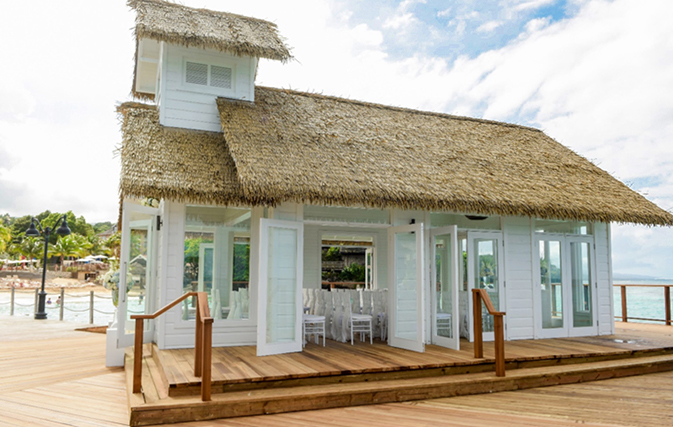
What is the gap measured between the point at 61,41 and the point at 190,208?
13640mm

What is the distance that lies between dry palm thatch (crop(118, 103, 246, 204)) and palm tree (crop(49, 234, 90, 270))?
141 ft

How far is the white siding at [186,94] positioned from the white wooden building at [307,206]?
2cm

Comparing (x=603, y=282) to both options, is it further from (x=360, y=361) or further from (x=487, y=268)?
(x=360, y=361)

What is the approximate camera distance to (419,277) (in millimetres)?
6305

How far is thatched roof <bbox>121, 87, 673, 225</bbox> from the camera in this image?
6176 mm

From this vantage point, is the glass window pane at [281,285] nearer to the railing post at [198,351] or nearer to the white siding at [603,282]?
the railing post at [198,351]

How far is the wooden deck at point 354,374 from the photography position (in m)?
4.41

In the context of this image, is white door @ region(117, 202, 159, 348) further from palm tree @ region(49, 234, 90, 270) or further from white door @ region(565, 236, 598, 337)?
palm tree @ region(49, 234, 90, 270)

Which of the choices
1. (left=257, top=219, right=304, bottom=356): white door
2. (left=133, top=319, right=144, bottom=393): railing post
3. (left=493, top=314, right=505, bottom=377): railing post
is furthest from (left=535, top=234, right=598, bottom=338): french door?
(left=133, top=319, right=144, bottom=393): railing post

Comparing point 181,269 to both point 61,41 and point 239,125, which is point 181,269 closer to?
point 239,125

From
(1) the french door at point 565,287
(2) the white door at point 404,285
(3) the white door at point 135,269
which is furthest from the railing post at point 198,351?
(1) the french door at point 565,287

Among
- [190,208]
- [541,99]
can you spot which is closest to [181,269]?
[190,208]

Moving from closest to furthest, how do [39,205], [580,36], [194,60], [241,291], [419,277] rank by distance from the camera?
[419,277] < [241,291] < [194,60] < [580,36] < [39,205]

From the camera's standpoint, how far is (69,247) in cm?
4481
